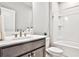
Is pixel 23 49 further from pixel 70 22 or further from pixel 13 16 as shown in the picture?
pixel 70 22

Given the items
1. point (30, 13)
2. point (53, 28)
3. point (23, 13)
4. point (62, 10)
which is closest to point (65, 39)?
point (53, 28)

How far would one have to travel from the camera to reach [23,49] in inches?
39.4

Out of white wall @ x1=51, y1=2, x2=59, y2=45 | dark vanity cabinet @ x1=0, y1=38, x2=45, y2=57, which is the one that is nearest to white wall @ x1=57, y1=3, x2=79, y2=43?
white wall @ x1=51, y1=2, x2=59, y2=45

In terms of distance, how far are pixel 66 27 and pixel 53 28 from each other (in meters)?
0.40

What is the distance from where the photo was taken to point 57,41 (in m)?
2.23

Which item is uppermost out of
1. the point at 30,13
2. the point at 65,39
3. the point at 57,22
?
the point at 30,13

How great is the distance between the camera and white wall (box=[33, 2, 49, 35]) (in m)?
1.78

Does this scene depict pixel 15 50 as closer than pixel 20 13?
Yes

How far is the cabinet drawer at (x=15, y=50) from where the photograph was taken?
2.68 feet

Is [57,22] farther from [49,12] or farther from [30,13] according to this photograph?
[30,13]

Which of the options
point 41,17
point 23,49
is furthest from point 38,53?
point 41,17

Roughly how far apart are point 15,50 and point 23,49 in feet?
0.38

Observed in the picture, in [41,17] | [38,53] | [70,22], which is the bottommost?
[38,53]

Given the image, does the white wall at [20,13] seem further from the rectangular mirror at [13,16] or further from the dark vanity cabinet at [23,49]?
the dark vanity cabinet at [23,49]
